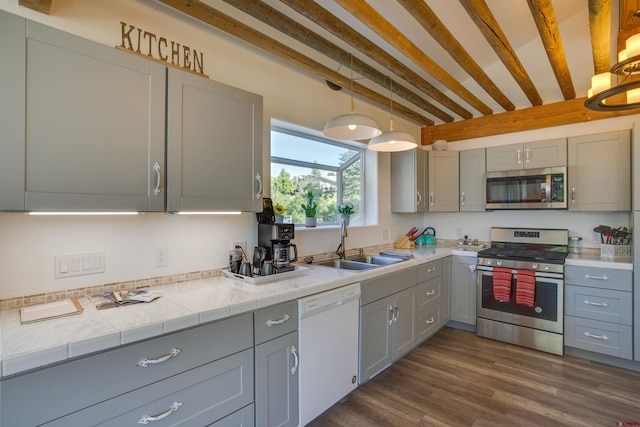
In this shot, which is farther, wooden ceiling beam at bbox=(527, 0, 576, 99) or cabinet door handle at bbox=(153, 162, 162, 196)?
wooden ceiling beam at bbox=(527, 0, 576, 99)

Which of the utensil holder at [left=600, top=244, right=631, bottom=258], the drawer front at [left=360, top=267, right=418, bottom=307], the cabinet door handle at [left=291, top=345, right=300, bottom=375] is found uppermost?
the utensil holder at [left=600, top=244, right=631, bottom=258]

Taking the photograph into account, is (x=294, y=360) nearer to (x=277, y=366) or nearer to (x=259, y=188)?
(x=277, y=366)

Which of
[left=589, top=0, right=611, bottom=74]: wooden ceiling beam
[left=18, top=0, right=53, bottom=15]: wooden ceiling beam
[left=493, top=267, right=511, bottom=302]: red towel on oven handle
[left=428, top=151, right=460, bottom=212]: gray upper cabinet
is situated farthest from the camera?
[left=428, top=151, right=460, bottom=212]: gray upper cabinet

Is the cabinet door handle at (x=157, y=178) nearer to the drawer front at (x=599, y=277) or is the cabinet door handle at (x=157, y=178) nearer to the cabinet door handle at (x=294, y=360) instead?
the cabinet door handle at (x=294, y=360)

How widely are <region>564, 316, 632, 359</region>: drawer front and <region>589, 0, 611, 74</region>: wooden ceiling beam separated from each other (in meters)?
2.27

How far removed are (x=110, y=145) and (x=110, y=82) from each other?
0.28 m

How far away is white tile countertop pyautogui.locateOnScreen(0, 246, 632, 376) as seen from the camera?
997mm

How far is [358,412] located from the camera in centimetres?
212

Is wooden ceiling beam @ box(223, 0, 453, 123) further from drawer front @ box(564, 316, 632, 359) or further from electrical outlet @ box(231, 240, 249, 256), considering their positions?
drawer front @ box(564, 316, 632, 359)

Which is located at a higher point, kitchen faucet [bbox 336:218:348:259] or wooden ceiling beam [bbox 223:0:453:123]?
wooden ceiling beam [bbox 223:0:453:123]

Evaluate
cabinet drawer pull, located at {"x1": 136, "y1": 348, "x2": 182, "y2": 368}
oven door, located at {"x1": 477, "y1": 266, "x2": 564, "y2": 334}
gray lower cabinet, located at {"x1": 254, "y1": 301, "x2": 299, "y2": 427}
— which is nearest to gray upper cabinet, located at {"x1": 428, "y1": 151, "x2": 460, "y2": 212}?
oven door, located at {"x1": 477, "y1": 266, "x2": 564, "y2": 334}

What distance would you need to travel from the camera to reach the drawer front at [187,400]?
1.11 metres

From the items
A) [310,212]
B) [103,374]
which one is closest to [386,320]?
[310,212]

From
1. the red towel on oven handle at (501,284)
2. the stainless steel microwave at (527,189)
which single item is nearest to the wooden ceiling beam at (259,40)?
the stainless steel microwave at (527,189)
